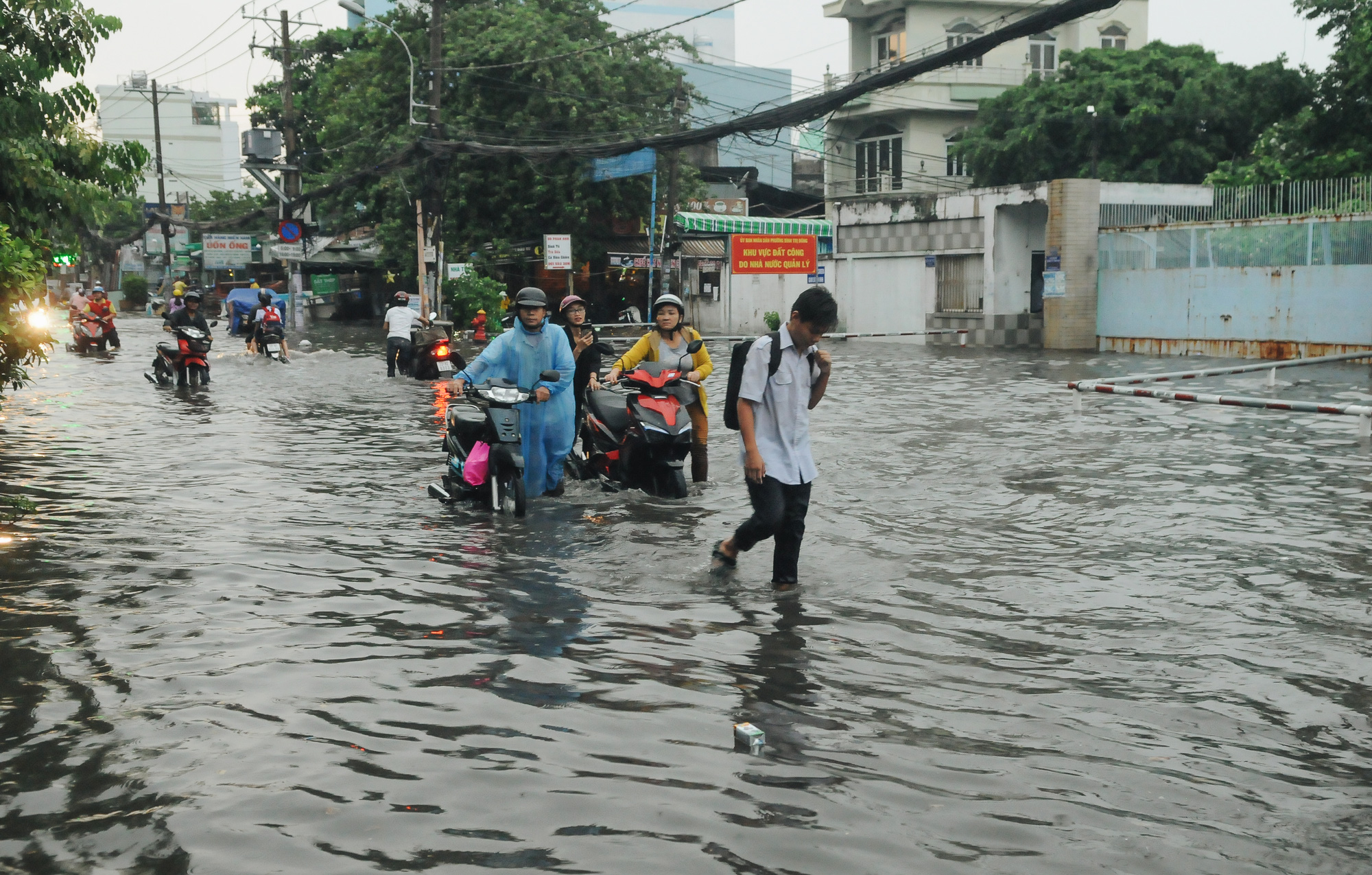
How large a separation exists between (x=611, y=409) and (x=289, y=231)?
29737 millimetres

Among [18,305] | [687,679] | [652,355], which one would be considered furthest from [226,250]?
[687,679]

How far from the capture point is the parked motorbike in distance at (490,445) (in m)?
8.70

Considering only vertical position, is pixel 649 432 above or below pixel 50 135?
below

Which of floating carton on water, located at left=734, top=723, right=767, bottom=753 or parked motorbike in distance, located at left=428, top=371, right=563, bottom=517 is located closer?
floating carton on water, located at left=734, top=723, right=767, bottom=753

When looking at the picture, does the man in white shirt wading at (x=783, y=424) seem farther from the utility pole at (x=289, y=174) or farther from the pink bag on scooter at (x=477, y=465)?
the utility pole at (x=289, y=174)

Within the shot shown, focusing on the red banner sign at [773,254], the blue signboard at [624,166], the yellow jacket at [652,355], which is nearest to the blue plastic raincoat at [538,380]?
the yellow jacket at [652,355]

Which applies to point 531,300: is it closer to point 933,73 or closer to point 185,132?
point 933,73

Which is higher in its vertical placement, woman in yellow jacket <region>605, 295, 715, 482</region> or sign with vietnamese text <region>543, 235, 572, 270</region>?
sign with vietnamese text <region>543, 235, 572, 270</region>

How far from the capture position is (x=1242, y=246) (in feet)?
85.5

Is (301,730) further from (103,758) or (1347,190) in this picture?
(1347,190)

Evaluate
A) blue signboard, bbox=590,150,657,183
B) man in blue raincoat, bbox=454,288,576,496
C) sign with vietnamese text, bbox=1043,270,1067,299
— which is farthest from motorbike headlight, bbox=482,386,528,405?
blue signboard, bbox=590,150,657,183

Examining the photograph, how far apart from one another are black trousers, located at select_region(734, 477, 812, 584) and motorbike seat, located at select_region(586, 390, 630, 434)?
3.20 metres

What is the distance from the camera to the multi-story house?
47625mm

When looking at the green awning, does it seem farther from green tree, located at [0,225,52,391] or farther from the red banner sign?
green tree, located at [0,225,52,391]
